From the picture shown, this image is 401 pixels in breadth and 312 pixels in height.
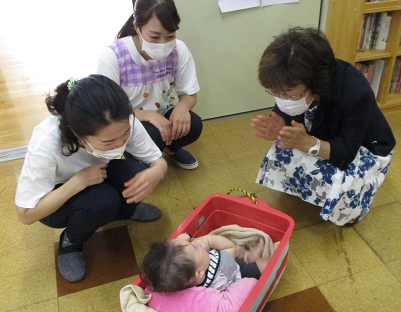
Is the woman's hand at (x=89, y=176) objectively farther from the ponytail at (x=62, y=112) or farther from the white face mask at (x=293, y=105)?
the white face mask at (x=293, y=105)

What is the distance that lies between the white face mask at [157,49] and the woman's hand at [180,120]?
0.27m

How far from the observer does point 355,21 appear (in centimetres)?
182

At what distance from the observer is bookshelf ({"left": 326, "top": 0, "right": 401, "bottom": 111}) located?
1.80 meters

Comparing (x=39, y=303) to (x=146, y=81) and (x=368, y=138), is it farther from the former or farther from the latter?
(x=368, y=138)

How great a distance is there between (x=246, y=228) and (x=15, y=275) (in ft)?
2.95

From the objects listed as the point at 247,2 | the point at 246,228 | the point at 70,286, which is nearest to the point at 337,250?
the point at 246,228

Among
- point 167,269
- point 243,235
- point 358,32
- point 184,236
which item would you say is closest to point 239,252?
point 243,235

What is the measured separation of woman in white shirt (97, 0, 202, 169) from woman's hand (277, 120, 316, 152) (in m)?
0.53

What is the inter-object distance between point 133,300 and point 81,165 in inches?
19.0

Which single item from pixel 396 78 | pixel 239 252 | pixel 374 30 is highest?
pixel 374 30

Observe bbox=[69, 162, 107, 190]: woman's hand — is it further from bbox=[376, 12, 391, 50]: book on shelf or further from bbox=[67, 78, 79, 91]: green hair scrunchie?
bbox=[376, 12, 391, 50]: book on shelf

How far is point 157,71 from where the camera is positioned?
1488 millimetres

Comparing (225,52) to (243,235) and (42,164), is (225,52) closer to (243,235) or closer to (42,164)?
(243,235)

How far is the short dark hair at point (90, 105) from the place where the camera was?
2.97ft
